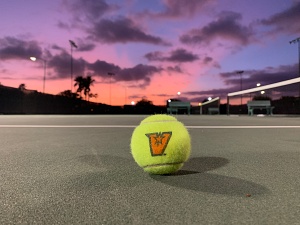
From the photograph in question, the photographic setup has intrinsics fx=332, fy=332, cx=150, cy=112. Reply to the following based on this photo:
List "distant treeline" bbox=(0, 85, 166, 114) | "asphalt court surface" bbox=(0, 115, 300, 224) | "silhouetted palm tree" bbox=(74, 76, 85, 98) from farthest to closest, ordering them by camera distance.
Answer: "silhouetted palm tree" bbox=(74, 76, 85, 98), "distant treeline" bbox=(0, 85, 166, 114), "asphalt court surface" bbox=(0, 115, 300, 224)

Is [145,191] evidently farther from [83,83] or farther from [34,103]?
[83,83]

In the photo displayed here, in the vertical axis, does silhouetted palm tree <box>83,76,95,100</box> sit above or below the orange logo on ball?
above

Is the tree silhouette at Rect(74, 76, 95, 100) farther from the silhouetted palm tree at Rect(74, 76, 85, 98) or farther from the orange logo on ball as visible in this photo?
the orange logo on ball

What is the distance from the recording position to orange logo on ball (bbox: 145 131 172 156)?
3.03 metres

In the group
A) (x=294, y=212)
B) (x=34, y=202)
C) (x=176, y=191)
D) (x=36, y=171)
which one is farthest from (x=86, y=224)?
(x=36, y=171)

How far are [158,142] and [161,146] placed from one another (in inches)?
2.0

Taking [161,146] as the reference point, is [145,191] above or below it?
below

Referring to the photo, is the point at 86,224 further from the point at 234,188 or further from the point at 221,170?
the point at 221,170

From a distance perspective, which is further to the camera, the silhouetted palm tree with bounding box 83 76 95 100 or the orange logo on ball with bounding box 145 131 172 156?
the silhouetted palm tree with bounding box 83 76 95 100

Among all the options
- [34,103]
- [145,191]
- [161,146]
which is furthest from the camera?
[34,103]

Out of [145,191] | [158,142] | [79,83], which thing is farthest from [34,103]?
[79,83]

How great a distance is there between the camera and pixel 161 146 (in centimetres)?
304

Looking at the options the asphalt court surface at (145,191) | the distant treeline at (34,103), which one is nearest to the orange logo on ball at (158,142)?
the asphalt court surface at (145,191)

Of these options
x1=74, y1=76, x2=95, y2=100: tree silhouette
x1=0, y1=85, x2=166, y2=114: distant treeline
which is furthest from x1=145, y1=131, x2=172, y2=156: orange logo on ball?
x1=74, y1=76, x2=95, y2=100: tree silhouette
